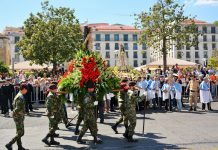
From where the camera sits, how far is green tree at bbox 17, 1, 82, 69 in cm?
4147

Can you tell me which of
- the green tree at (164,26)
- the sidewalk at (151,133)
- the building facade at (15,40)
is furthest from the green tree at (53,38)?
the building facade at (15,40)

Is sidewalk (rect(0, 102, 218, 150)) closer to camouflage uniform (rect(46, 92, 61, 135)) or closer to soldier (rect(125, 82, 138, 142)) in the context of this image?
soldier (rect(125, 82, 138, 142))

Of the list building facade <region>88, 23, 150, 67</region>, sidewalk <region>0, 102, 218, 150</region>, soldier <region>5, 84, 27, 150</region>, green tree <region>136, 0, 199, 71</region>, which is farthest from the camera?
building facade <region>88, 23, 150, 67</region>

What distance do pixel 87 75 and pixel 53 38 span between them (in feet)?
99.2

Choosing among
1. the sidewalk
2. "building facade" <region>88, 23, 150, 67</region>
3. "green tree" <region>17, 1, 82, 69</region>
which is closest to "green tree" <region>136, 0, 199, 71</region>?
"green tree" <region>17, 1, 82, 69</region>

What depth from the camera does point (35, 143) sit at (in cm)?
1149

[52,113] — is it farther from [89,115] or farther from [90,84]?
[90,84]

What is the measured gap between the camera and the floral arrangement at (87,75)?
12094 millimetres

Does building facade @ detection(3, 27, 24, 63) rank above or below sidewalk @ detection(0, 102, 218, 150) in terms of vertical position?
above

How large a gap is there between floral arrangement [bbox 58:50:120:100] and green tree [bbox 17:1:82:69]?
28006 mm

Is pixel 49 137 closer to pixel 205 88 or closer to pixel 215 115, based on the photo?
pixel 215 115

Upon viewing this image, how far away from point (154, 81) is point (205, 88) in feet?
8.69

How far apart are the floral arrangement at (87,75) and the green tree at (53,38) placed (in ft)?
91.9

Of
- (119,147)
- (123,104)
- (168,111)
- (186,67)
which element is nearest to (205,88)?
(168,111)
